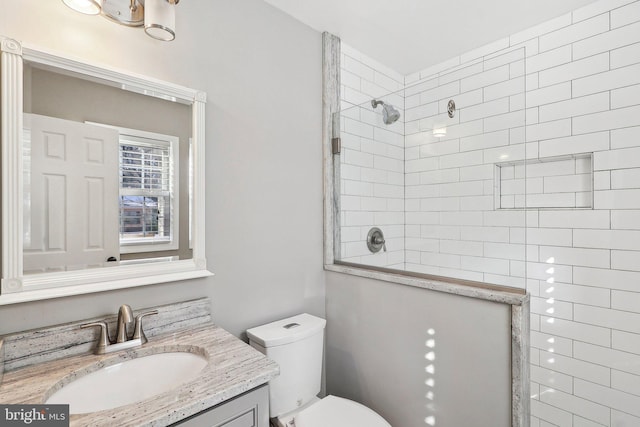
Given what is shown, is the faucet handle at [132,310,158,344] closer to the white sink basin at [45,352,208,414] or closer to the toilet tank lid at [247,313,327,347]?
the white sink basin at [45,352,208,414]

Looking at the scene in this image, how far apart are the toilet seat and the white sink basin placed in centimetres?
57

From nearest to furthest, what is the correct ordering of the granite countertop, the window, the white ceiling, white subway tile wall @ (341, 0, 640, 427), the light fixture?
1. the granite countertop
2. the light fixture
3. the window
4. white subway tile wall @ (341, 0, 640, 427)
5. the white ceiling

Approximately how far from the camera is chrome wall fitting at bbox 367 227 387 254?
2074 millimetres

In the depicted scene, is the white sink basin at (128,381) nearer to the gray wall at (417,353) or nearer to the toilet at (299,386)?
the toilet at (299,386)

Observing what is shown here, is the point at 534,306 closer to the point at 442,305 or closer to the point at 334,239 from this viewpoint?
the point at 442,305

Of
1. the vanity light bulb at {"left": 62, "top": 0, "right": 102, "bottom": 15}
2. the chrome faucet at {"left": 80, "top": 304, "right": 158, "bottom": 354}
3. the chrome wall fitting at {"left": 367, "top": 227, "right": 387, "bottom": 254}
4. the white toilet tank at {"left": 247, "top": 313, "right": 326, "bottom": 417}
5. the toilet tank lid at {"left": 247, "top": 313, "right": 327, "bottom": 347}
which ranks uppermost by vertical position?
the vanity light bulb at {"left": 62, "top": 0, "right": 102, "bottom": 15}

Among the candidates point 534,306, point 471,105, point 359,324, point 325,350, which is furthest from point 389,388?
point 471,105

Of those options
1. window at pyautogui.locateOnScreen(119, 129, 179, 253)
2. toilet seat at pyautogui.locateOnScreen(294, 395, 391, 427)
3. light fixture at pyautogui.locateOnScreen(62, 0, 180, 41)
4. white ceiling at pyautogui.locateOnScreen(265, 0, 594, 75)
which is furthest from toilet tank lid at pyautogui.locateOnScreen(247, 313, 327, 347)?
white ceiling at pyautogui.locateOnScreen(265, 0, 594, 75)

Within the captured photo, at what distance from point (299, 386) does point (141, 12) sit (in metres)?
1.74

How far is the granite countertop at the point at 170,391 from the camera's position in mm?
774

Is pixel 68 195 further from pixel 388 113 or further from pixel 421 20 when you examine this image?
pixel 421 20

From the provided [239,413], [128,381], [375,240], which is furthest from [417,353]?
[128,381]

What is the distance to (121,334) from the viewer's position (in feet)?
3.72

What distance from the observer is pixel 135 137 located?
49.1 inches
